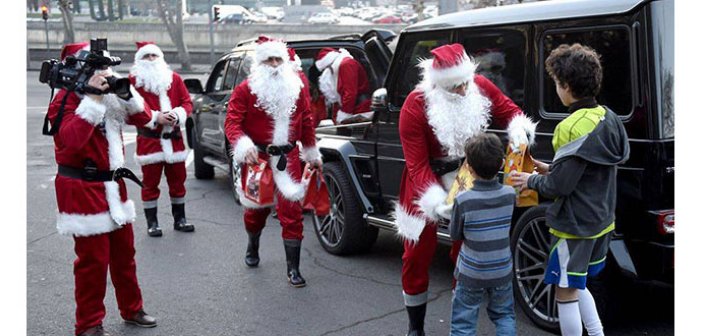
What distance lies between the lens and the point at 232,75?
9406 millimetres

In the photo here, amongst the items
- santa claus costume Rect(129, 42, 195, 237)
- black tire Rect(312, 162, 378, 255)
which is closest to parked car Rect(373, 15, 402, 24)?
santa claus costume Rect(129, 42, 195, 237)

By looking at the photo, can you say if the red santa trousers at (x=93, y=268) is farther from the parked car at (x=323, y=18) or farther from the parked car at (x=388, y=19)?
the parked car at (x=388, y=19)

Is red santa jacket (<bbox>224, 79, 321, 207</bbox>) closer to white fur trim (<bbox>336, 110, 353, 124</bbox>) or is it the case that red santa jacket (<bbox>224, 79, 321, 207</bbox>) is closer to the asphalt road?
the asphalt road

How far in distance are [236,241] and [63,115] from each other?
3127mm

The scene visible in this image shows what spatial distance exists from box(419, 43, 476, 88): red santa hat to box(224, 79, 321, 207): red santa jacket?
6.00 ft

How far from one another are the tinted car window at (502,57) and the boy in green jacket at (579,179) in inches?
46.6

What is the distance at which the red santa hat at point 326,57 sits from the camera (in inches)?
355

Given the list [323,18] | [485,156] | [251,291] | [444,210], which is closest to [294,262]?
[251,291]

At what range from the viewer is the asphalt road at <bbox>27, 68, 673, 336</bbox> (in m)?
5.16

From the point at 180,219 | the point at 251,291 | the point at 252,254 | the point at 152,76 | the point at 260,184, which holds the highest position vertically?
the point at 152,76

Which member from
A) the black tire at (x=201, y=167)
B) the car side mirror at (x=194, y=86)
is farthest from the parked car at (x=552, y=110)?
the black tire at (x=201, y=167)

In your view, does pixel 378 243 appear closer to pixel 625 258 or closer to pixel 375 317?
pixel 375 317

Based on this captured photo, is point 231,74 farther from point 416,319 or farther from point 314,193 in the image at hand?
point 416,319

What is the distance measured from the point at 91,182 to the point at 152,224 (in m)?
3.16
